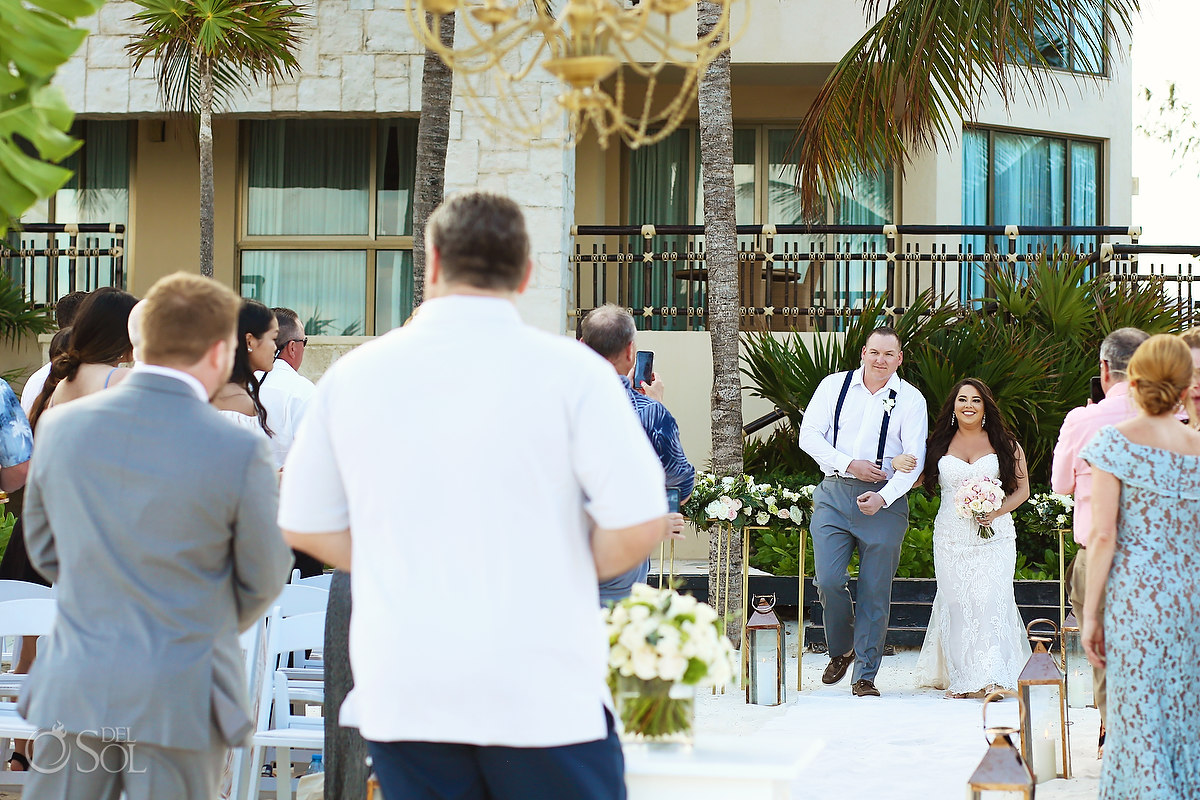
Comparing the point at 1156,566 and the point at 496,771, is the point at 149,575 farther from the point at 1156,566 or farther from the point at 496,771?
the point at 1156,566

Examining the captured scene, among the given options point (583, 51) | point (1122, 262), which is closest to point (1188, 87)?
point (1122, 262)

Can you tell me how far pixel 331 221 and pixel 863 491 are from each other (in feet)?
30.4

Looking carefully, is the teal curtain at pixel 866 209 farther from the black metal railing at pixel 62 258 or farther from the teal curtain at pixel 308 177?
the black metal railing at pixel 62 258

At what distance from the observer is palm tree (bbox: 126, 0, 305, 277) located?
462 inches

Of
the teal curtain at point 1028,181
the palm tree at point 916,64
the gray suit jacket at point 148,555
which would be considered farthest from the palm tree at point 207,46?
the gray suit jacket at point 148,555

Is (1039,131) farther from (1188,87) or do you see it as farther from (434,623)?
(1188,87)

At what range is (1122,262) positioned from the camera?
14.5 metres

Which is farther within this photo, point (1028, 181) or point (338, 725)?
point (1028, 181)

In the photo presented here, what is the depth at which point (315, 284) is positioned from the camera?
15859 mm

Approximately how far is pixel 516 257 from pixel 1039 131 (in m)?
15.0

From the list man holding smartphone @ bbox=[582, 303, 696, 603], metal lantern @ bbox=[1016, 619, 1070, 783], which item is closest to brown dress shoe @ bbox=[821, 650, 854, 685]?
metal lantern @ bbox=[1016, 619, 1070, 783]

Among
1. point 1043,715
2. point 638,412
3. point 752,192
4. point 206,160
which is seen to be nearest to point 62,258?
point 206,160

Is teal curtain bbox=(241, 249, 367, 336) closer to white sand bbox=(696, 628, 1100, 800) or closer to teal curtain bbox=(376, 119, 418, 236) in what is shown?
teal curtain bbox=(376, 119, 418, 236)

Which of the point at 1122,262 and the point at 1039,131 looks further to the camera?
the point at 1039,131
